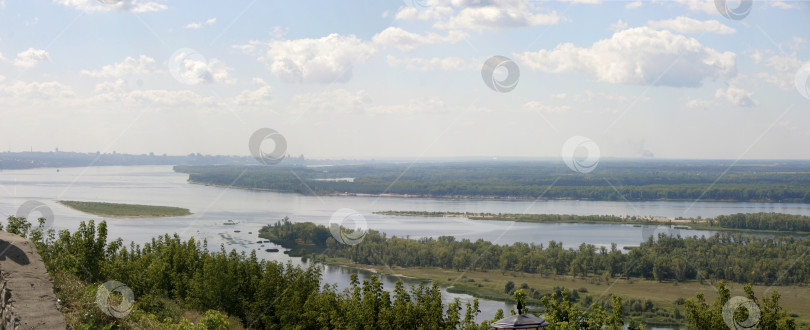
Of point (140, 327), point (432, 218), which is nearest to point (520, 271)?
point (432, 218)

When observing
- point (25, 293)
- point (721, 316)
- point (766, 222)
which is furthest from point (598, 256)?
point (25, 293)

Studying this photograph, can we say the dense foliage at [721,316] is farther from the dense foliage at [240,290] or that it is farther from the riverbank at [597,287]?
the riverbank at [597,287]

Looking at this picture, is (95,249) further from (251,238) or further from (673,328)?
(251,238)

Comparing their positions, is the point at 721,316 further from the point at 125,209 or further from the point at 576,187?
the point at 576,187

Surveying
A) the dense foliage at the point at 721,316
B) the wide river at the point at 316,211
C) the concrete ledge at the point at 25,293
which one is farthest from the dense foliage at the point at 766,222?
the concrete ledge at the point at 25,293

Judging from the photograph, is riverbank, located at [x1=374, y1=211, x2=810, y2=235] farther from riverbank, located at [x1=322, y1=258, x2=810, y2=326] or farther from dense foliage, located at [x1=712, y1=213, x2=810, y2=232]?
riverbank, located at [x1=322, y1=258, x2=810, y2=326]

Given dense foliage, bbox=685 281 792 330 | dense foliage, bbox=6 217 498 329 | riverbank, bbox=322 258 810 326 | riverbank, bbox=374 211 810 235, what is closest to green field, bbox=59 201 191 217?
riverbank, bbox=374 211 810 235

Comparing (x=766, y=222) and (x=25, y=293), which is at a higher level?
(x=766, y=222)
